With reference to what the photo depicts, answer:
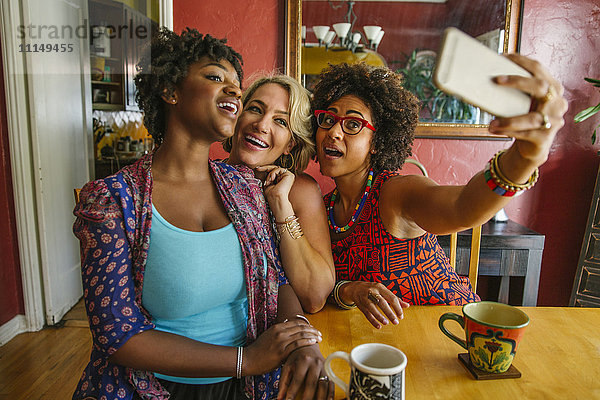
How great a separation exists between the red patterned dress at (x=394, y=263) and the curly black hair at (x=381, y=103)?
0.16 metres

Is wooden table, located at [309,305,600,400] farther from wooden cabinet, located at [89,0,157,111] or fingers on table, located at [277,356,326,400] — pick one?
wooden cabinet, located at [89,0,157,111]

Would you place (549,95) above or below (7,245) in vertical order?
above

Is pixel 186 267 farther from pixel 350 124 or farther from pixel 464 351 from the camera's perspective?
pixel 350 124

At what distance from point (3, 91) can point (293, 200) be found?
2.21m

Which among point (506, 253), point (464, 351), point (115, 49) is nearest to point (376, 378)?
point (464, 351)

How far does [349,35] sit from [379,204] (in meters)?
1.86

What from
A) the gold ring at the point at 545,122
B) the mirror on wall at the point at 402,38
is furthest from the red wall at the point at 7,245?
the gold ring at the point at 545,122

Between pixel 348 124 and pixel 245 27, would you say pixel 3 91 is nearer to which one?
pixel 245 27

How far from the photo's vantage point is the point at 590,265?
2.72m

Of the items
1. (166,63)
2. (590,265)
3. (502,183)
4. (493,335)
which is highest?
(166,63)

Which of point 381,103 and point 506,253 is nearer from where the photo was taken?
point 381,103

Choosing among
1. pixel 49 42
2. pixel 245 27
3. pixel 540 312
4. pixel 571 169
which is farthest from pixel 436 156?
pixel 49 42

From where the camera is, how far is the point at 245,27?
2.89 metres

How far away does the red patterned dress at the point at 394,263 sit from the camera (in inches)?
54.6
